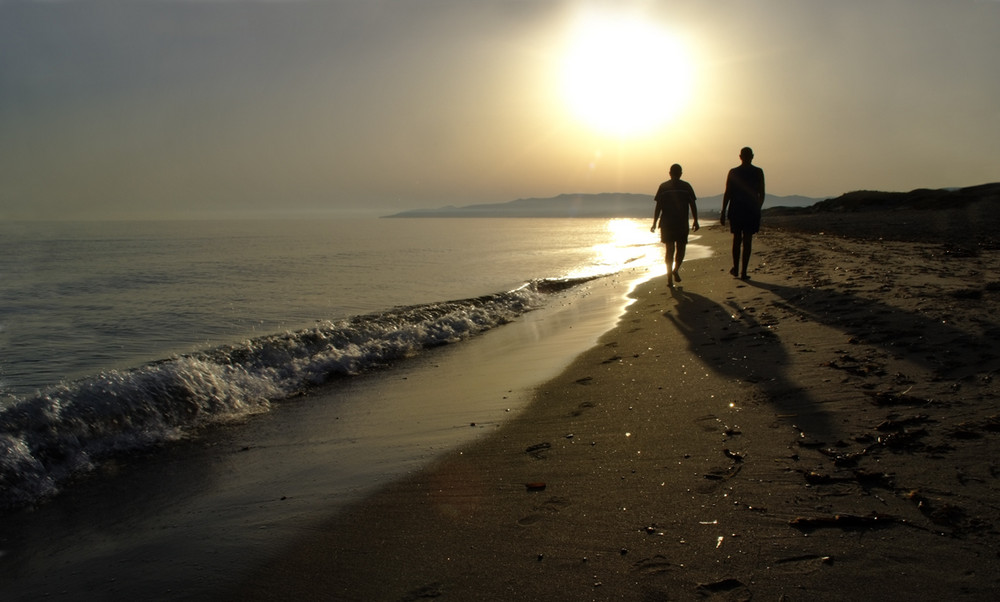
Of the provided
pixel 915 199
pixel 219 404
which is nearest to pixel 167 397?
pixel 219 404

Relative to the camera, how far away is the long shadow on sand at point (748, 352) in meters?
3.82

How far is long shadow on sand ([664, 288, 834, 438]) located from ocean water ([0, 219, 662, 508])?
347 cm

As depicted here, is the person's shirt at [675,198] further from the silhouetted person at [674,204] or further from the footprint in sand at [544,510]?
the footprint in sand at [544,510]

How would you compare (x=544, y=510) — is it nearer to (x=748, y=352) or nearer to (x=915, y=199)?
(x=748, y=352)

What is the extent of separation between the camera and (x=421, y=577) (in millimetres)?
2451

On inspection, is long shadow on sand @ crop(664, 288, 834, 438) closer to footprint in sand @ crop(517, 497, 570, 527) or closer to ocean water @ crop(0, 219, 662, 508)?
footprint in sand @ crop(517, 497, 570, 527)

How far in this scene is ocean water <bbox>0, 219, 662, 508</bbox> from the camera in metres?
4.82

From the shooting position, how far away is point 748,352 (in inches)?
218

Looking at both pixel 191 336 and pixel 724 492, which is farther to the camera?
pixel 191 336

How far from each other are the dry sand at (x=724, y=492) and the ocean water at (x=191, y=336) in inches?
110

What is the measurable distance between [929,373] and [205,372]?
623 centimetres

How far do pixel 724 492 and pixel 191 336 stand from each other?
30.8ft

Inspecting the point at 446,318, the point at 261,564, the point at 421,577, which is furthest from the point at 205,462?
the point at 446,318

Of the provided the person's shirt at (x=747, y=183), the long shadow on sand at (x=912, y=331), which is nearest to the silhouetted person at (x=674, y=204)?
the person's shirt at (x=747, y=183)
